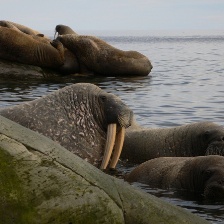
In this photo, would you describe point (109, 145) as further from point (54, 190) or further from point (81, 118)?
point (54, 190)

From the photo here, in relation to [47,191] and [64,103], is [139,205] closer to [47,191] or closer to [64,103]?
[47,191]

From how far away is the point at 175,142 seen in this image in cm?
1026

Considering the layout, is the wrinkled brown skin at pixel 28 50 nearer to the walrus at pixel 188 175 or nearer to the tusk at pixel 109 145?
the tusk at pixel 109 145

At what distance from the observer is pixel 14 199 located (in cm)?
405

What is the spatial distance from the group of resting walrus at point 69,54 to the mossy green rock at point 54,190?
19.3 metres

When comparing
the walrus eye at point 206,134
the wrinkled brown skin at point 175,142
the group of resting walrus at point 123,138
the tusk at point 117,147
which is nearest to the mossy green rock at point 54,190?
the group of resting walrus at point 123,138

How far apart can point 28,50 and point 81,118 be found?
580 inches

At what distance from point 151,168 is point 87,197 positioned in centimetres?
436

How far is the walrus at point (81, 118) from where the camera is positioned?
8984mm

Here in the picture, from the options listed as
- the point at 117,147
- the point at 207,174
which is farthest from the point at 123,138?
the point at 207,174

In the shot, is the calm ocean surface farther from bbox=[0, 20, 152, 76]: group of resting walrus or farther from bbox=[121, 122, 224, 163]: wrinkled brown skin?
bbox=[121, 122, 224, 163]: wrinkled brown skin

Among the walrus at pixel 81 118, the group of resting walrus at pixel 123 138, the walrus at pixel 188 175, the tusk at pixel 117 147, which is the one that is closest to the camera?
the walrus at pixel 188 175

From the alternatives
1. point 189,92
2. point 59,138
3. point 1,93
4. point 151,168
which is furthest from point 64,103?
point 189,92

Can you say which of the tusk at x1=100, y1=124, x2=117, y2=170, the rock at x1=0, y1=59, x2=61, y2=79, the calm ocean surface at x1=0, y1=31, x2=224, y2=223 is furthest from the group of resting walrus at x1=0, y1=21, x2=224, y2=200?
the rock at x1=0, y1=59, x2=61, y2=79
